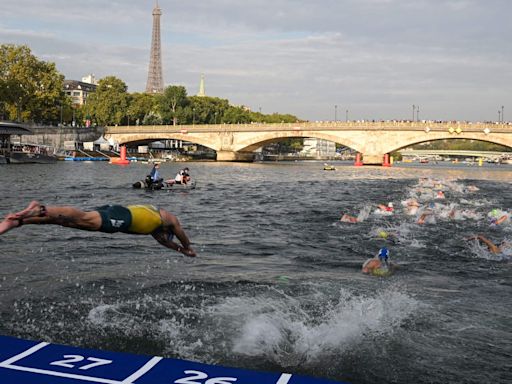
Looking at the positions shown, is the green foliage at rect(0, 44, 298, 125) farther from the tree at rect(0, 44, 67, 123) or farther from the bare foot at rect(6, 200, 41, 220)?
the bare foot at rect(6, 200, 41, 220)

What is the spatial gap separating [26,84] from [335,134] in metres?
49.4

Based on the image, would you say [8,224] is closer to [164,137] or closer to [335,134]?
[335,134]

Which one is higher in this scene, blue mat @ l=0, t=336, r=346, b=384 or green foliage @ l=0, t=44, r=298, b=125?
green foliage @ l=0, t=44, r=298, b=125

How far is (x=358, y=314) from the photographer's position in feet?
32.8

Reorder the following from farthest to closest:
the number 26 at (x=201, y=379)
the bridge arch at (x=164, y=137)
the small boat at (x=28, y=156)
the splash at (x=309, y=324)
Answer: the bridge arch at (x=164, y=137)
the small boat at (x=28, y=156)
the splash at (x=309, y=324)
the number 26 at (x=201, y=379)

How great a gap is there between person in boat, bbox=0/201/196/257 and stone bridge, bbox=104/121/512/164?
264 feet

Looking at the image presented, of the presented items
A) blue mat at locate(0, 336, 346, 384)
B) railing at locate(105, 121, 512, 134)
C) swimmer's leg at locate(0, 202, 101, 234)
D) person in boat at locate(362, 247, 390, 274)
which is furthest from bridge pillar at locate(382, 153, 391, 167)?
blue mat at locate(0, 336, 346, 384)

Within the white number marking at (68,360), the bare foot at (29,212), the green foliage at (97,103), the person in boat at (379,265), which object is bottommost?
the person in boat at (379,265)

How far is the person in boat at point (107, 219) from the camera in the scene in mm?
6332

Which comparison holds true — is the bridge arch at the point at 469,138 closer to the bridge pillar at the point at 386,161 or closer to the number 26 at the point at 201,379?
the bridge pillar at the point at 386,161

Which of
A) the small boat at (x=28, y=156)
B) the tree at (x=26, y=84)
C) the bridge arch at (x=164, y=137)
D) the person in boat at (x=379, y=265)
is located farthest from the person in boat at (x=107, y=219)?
the bridge arch at (x=164, y=137)

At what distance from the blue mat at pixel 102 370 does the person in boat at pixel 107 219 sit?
1456mm

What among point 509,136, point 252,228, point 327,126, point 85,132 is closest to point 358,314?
point 252,228

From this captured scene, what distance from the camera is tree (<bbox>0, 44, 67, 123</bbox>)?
88.0 metres
